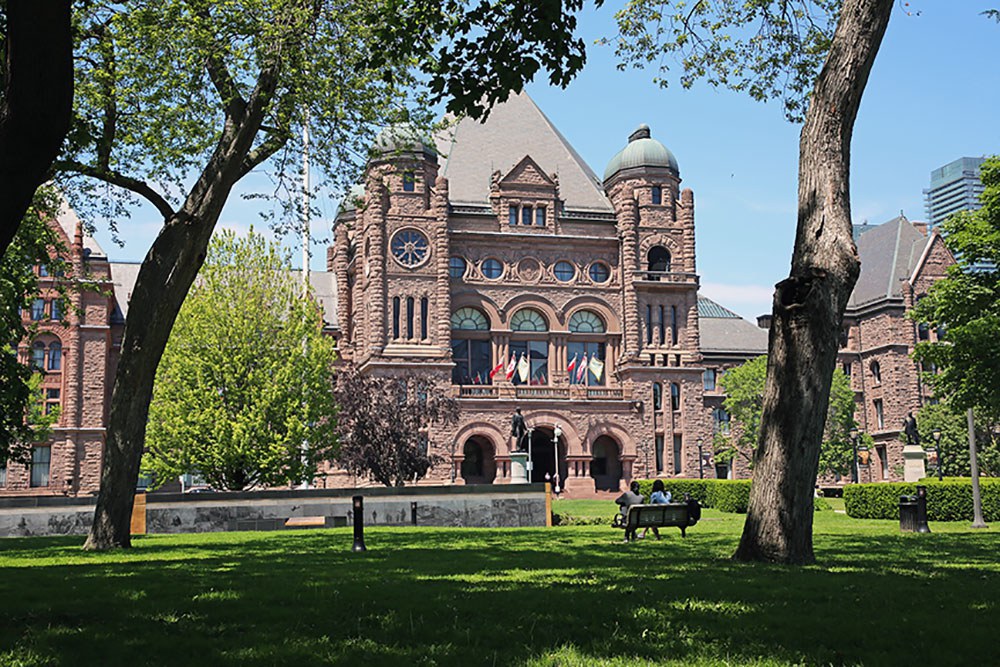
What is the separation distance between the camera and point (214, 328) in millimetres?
42469

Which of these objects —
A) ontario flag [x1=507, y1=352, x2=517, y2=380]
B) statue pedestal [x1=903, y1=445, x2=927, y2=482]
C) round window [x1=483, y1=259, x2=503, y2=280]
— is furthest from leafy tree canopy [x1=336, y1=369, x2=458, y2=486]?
statue pedestal [x1=903, y1=445, x2=927, y2=482]

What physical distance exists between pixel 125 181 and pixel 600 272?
5130 cm

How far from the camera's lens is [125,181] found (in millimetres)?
19578

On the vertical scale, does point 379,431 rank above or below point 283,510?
above

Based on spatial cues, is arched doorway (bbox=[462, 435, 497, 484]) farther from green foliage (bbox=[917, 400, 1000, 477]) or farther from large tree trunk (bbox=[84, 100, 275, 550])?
large tree trunk (bbox=[84, 100, 275, 550])

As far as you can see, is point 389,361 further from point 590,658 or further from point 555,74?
point 590,658

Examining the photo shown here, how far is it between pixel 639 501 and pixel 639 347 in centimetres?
4533

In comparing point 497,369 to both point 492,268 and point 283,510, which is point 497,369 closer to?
point 492,268

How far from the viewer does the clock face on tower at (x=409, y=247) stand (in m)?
64.0

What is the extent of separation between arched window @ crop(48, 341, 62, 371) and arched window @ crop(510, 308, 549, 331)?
31.3 meters

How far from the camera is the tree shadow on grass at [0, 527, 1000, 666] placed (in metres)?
6.61

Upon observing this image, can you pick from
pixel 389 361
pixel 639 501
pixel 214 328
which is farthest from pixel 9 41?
pixel 389 361

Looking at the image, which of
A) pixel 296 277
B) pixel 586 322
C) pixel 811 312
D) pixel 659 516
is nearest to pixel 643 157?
pixel 586 322

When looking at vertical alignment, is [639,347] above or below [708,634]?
above
